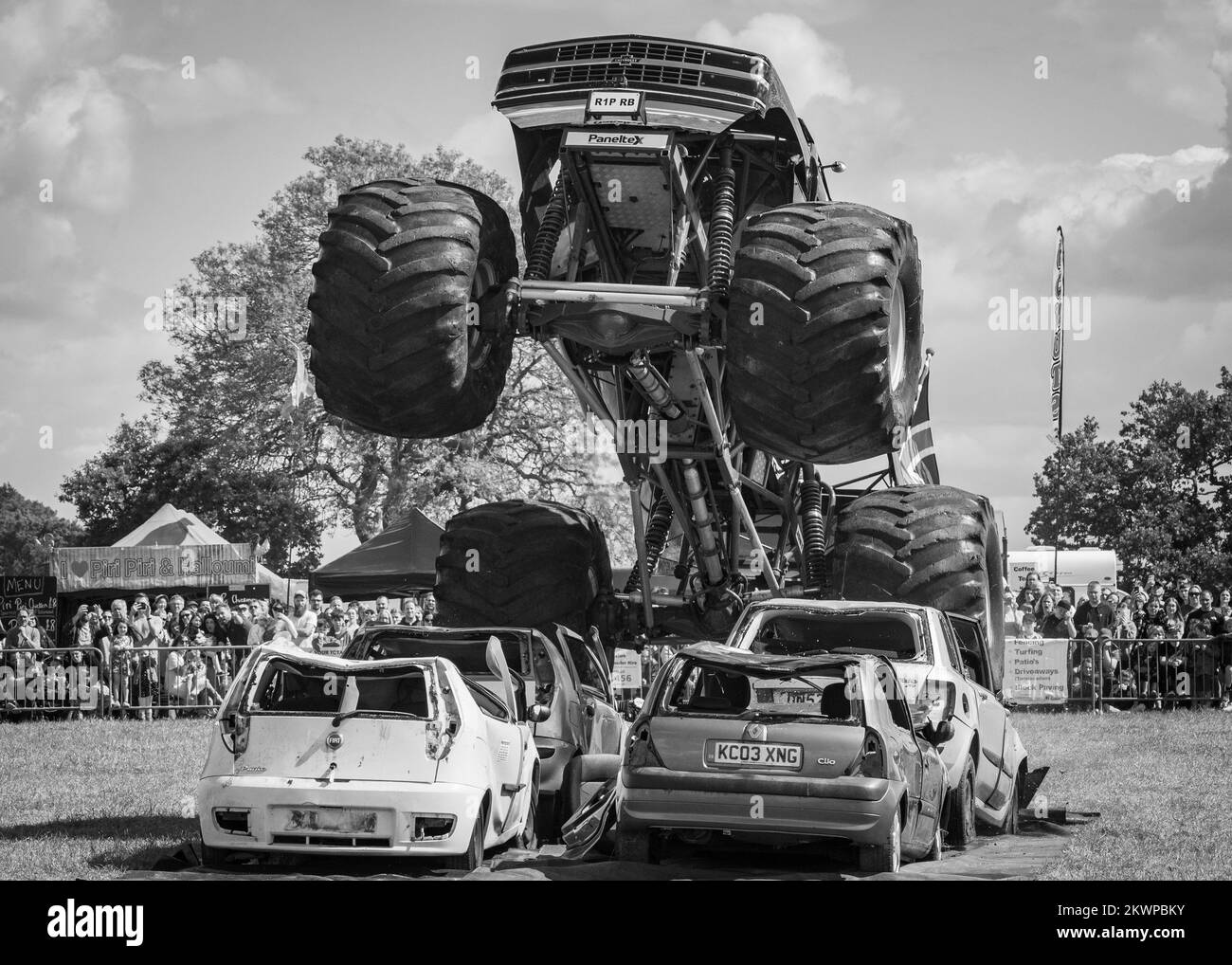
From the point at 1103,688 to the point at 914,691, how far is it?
14.2 meters

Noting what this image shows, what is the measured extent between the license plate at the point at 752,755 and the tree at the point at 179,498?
42.9 meters

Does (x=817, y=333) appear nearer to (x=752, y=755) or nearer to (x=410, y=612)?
(x=752, y=755)

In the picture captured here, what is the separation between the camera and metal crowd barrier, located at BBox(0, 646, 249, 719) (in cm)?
2316

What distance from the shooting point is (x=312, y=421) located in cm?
4138

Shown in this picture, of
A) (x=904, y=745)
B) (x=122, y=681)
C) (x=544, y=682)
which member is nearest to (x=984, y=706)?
(x=904, y=745)

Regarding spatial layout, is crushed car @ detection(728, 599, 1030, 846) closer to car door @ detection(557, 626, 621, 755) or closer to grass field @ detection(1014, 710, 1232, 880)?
grass field @ detection(1014, 710, 1232, 880)

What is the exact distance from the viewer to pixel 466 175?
46062 millimetres

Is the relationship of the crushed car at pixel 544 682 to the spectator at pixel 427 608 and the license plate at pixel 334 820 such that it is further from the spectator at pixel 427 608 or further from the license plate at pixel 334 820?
the spectator at pixel 427 608

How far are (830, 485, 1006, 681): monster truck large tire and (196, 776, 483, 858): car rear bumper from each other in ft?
15.0

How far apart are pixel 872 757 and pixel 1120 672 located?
16.0 meters

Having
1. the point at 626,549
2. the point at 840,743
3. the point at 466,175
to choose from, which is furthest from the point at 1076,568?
the point at 840,743
